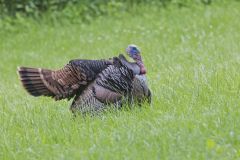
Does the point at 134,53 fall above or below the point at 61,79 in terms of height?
above

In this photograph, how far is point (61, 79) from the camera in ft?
22.6

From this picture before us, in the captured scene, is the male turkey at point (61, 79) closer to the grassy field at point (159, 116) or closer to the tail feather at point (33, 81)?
the tail feather at point (33, 81)

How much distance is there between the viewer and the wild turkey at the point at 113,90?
6773 millimetres

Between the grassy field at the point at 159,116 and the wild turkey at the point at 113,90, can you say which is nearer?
the grassy field at the point at 159,116

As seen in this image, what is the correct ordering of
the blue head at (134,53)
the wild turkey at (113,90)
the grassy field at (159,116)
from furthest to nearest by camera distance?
the blue head at (134,53), the wild turkey at (113,90), the grassy field at (159,116)

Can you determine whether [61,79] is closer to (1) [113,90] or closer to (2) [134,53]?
(1) [113,90]

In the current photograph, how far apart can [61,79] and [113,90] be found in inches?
20.1

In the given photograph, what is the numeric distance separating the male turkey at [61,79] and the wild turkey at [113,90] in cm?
8

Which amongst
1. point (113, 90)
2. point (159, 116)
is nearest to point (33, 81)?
point (113, 90)

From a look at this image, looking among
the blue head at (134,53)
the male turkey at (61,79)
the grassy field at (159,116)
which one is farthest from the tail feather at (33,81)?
the blue head at (134,53)

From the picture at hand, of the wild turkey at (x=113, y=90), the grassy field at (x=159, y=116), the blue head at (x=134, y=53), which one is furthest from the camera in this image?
the blue head at (x=134, y=53)

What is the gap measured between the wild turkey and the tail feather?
1.15 feet

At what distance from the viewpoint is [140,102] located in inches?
272

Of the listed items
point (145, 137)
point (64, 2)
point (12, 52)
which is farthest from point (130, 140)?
point (64, 2)
